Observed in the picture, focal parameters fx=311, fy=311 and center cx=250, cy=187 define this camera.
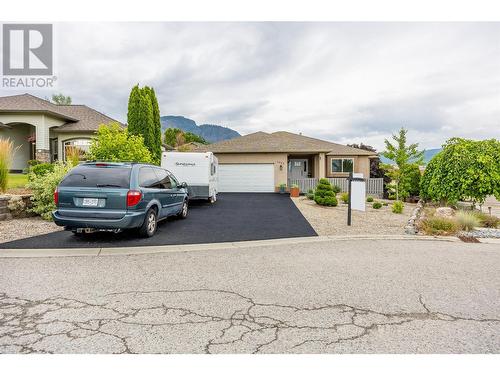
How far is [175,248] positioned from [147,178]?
86.5 inches

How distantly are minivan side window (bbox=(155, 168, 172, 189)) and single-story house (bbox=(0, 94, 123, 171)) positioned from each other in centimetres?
1424

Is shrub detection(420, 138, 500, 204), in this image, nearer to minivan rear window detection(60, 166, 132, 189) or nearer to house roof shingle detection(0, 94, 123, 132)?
minivan rear window detection(60, 166, 132, 189)

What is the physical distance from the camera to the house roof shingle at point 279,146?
24156 millimetres

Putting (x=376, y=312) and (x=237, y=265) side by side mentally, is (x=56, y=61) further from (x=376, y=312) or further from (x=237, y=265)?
(x=376, y=312)

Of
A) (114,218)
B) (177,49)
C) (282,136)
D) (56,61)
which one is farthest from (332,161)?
(114,218)

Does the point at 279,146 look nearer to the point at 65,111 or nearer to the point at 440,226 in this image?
the point at 440,226

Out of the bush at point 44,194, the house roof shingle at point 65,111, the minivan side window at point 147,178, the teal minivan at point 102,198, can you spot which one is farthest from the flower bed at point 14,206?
the house roof shingle at point 65,111

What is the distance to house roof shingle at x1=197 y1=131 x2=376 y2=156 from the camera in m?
24.2

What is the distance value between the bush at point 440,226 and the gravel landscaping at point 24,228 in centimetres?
1045

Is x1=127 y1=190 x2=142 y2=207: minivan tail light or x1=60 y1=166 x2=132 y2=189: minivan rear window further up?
x1=60 y1=166 x2=132 y2=189: minivan rear window

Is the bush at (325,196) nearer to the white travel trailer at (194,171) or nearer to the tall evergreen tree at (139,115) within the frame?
→ the white travel trailer at (194,171)

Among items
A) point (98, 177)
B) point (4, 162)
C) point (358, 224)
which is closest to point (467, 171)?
point (358, 224)

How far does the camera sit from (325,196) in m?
16.2

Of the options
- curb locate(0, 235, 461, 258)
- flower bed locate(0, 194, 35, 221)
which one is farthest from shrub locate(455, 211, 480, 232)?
flower bed locate(0, 194, 35, 221)
